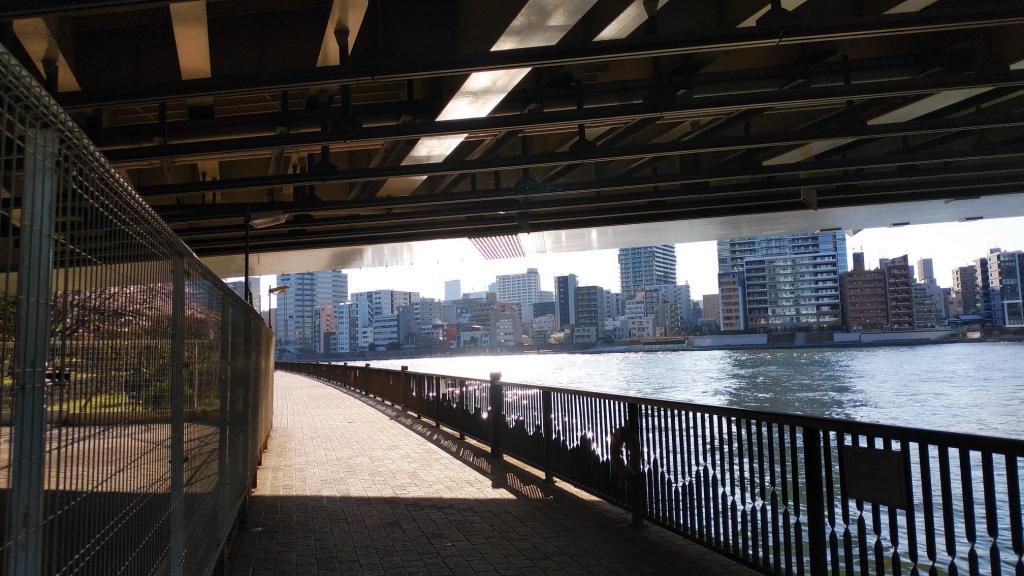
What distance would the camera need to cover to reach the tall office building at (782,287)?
427 feet

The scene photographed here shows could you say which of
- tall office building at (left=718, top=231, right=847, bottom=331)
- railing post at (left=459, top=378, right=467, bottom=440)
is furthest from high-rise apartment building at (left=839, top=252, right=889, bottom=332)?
railing post at (left=459, top=378, right=467, bottom=440)

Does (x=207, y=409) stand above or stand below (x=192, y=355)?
below

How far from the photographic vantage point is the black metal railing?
4.07 meters

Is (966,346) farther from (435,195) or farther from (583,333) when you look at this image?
(435,195)

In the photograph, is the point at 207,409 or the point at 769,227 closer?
the point at 207,409

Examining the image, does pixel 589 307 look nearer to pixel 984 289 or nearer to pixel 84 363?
pixel 984 289

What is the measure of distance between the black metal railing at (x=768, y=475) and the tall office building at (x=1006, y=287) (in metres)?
119

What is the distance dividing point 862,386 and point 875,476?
63.4m

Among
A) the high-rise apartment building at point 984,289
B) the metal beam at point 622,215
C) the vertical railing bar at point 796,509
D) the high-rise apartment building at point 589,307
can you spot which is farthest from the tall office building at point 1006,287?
the vertical railing bar at point 796,509

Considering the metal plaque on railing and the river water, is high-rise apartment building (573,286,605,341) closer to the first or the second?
the river water

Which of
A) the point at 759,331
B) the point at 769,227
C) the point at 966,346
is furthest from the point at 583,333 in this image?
the point at 769,227

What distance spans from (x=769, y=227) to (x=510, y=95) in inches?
425

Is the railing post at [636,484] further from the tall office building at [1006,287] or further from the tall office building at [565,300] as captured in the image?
the tall office building at [565,300]

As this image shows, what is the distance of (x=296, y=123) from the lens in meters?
8.88
